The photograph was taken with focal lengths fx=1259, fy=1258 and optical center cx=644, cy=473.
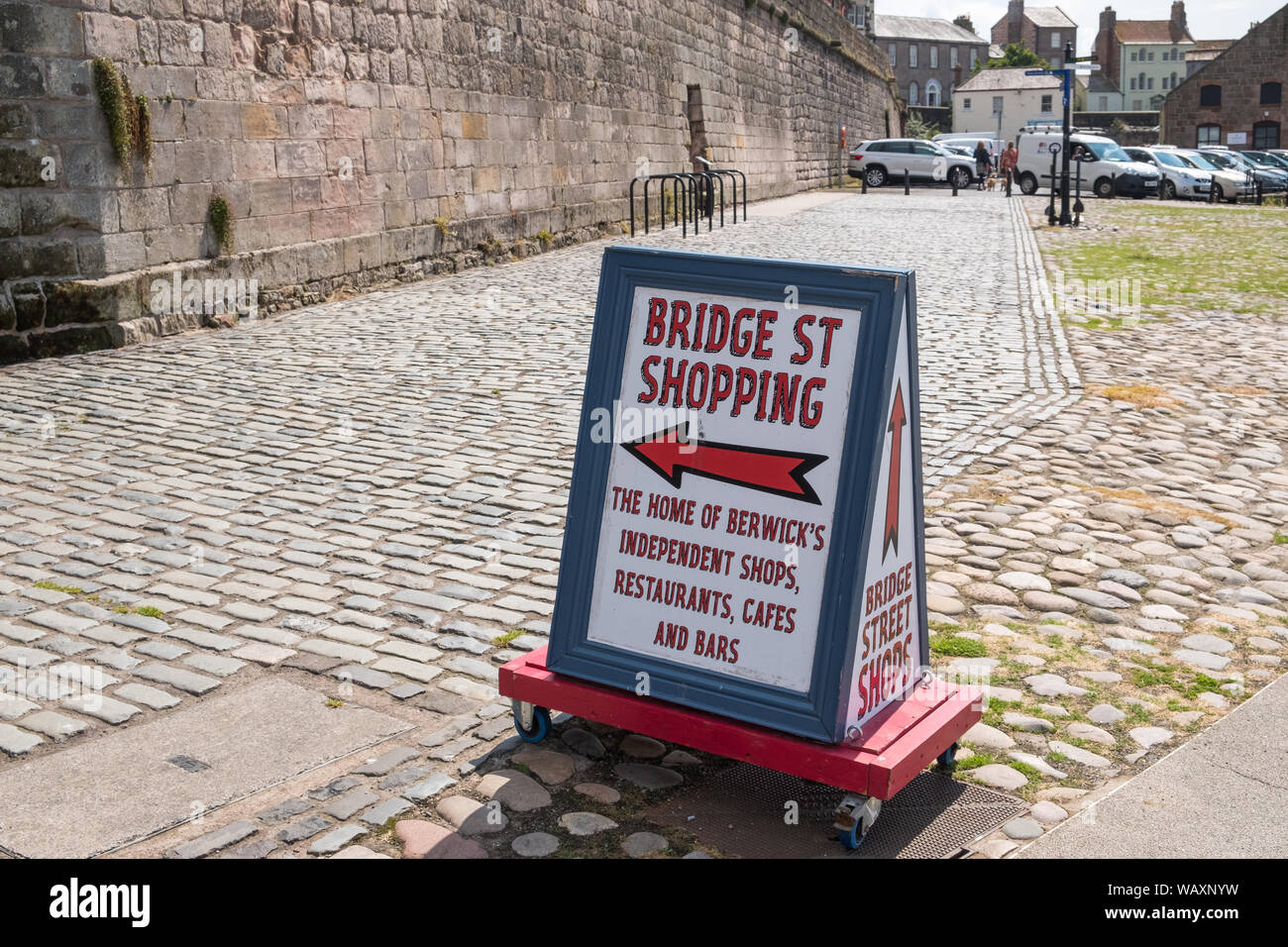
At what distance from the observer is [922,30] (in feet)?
365

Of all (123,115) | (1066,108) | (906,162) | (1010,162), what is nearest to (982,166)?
(906,162)

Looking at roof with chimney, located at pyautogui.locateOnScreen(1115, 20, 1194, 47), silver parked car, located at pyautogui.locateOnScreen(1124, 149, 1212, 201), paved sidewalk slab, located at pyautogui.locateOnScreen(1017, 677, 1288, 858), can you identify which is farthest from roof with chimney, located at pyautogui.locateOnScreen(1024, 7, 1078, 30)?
paved sidewalk slab, located at pyautogui.locateOnScreen(1017, 677, 1288, 858)

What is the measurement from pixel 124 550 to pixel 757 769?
10.1 feet

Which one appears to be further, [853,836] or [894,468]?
[894,468]

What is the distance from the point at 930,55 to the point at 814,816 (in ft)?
383

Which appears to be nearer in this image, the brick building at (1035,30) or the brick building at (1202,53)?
the brick building at (1202,53)

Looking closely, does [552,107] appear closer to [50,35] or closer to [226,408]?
[50,35]

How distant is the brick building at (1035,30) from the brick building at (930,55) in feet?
36.6

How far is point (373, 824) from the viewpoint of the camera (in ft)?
10.0

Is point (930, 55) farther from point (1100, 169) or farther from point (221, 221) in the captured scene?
point (221, 221)

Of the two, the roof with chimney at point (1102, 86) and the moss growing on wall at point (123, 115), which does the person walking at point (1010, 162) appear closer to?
the moss growing on wall at point (123, 115)

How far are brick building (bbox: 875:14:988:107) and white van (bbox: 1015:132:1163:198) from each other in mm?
79053

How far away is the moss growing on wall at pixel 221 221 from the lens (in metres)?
11.0

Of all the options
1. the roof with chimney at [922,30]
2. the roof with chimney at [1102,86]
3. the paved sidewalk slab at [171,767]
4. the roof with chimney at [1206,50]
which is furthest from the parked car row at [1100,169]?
the roof with chimney at [1102,86]
